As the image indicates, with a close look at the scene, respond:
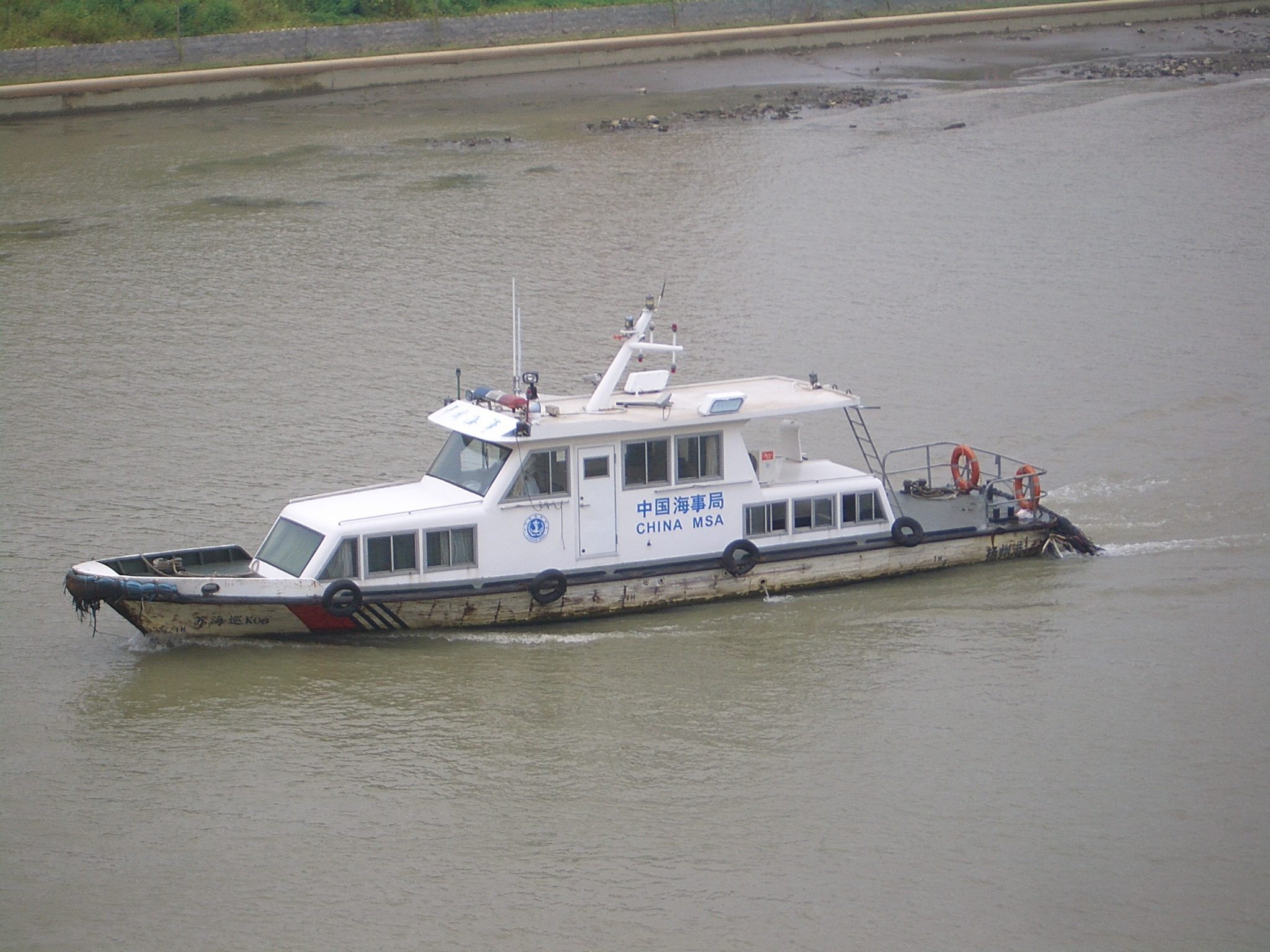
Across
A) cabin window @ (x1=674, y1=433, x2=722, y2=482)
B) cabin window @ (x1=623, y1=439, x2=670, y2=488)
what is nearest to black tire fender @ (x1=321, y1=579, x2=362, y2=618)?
cabin window @ (x1=623, y1=439, x2=670, y2=488)

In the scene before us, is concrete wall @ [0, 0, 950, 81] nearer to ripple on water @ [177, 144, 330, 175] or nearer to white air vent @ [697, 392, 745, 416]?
ripple on water @ [177, 144, 330, 175]

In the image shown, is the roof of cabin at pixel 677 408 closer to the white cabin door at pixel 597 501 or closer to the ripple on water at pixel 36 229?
the white cabin door at pixel 597 501

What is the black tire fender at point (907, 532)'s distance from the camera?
1658cm

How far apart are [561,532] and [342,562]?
6.93ft

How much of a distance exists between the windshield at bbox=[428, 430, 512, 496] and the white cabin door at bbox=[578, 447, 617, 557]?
784 mm

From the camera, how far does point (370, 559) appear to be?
1477cm

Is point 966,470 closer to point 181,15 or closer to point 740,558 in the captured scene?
point 740,558

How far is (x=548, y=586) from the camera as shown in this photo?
15133 mm

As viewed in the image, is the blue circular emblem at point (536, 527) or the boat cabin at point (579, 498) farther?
the blue circular emblem at point (536, 527)

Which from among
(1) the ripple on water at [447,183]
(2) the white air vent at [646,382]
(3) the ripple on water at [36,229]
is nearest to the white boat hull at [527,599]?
(2) the white air vent at [646,382]

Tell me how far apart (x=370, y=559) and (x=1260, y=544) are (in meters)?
9.90

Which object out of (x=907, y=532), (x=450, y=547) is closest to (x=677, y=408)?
(x=450, y=547)

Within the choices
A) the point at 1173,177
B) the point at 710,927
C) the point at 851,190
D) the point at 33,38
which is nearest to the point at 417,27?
the point at 33,38

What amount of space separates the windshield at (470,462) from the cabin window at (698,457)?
1.74 meters
